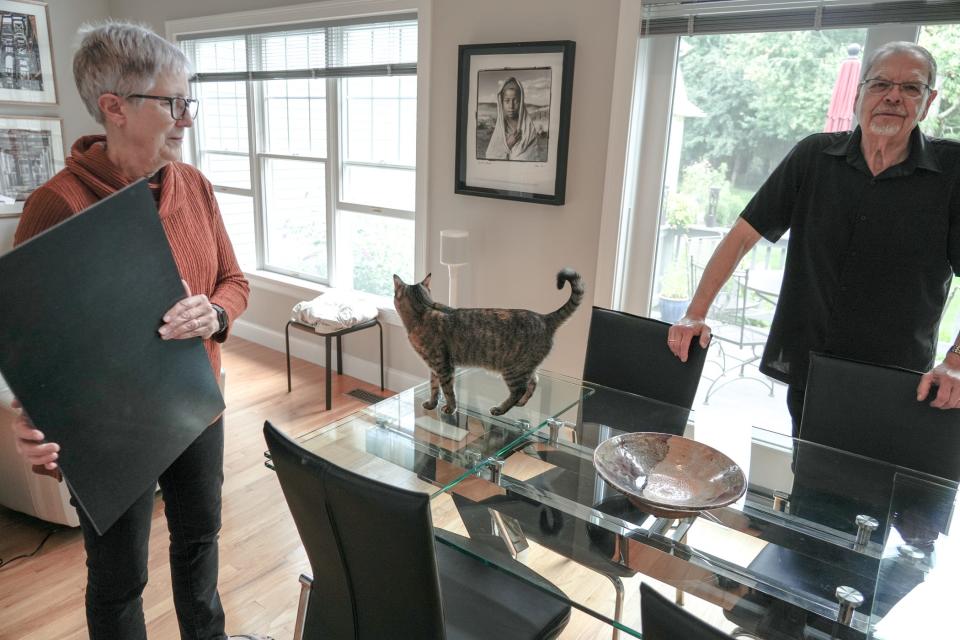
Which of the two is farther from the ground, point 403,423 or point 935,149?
point 935,149

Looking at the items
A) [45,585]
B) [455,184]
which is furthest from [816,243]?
[45,585]

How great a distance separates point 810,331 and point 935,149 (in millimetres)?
578

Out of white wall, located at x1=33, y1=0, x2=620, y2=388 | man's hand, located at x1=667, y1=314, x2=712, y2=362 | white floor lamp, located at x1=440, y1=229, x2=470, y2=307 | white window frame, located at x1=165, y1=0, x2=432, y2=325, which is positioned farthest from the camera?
white window frame, located at x1=165, y1=0, x2=432, y2=325

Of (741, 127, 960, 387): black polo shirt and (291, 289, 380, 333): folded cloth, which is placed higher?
(741, 127, 960, 387): black polo shirt

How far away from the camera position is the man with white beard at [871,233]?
1.66 m

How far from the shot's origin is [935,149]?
1693mm

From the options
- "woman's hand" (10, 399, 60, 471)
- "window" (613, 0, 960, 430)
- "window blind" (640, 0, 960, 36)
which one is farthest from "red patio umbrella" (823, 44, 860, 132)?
"woman's hand" (10, 399, 60, 471)

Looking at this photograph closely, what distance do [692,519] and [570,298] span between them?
0.60 m

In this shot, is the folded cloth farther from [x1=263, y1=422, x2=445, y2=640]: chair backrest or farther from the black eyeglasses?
[x1=263, y1=422, x2=445, y2=640]: chair backrest

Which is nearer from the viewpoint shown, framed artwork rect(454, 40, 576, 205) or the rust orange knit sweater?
the rust orange knit sweater

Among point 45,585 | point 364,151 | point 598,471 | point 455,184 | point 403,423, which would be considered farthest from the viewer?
point 364,151

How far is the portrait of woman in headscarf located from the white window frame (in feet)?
1.52

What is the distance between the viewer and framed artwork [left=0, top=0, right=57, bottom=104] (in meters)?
4.25

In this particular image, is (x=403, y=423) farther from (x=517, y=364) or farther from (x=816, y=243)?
(x=816, y=243)
